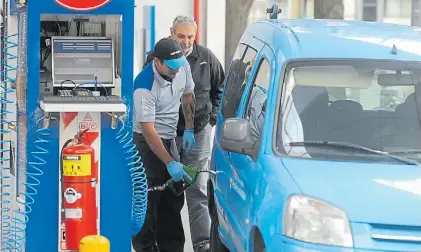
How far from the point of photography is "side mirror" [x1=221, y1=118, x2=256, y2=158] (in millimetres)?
5586

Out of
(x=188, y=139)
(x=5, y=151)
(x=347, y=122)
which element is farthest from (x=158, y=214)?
(x=347, y=122)

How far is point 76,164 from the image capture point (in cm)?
572

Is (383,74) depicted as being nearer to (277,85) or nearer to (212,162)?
(277,85)

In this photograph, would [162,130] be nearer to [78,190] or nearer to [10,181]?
[10,181]

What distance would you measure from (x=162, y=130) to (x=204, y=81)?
867mm

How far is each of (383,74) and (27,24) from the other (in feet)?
7.34

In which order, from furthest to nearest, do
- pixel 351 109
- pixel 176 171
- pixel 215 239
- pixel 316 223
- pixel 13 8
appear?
pixel 176 171, pixel 215 239, pixel 13 8, pixel 351 109, pixel 316 223

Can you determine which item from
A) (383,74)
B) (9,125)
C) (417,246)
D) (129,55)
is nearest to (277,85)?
(383,74)

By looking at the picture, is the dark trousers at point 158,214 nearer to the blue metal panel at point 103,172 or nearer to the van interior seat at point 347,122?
the blue metal panel at point 103,172

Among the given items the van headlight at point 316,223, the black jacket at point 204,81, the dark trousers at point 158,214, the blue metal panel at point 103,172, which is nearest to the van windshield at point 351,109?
the van headlight at point 316,223

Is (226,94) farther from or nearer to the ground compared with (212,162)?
farther from the ground

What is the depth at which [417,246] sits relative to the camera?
4.71 metres

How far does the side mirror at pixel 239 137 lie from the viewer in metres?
5.59

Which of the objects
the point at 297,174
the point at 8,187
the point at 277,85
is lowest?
the point at 8,187
